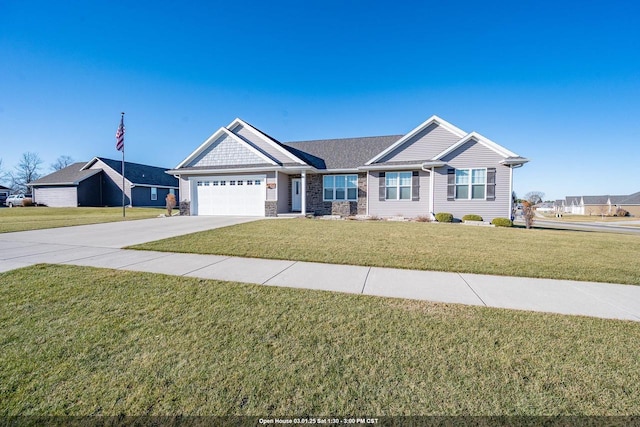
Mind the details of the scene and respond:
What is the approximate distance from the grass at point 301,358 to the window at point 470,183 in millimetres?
12557

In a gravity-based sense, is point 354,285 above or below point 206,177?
below

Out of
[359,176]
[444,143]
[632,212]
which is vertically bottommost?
[632,212]

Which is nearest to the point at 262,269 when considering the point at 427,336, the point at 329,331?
the point at 329,331

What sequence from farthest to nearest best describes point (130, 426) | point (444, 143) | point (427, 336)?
1. point (444, 143)
2. point (427, 336)
3. point (130, 426)

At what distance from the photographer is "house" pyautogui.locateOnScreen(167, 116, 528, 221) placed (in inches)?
572

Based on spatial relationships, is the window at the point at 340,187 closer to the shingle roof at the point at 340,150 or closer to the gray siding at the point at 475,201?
the shingle roof at the point at 340,150

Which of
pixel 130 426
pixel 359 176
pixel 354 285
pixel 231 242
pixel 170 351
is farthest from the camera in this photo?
pixel 359 176

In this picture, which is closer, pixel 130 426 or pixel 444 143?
pixel 130 426

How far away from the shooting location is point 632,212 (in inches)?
2189

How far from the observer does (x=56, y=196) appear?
30.6 metres

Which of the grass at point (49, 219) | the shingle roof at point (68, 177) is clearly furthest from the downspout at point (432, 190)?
the shingle roof at point (68, 177)

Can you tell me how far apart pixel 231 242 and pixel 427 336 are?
652 centimetres

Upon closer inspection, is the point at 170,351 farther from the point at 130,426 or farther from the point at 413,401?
the point at 413,401

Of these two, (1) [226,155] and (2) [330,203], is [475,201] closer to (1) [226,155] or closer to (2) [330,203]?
(2) [330,203]
